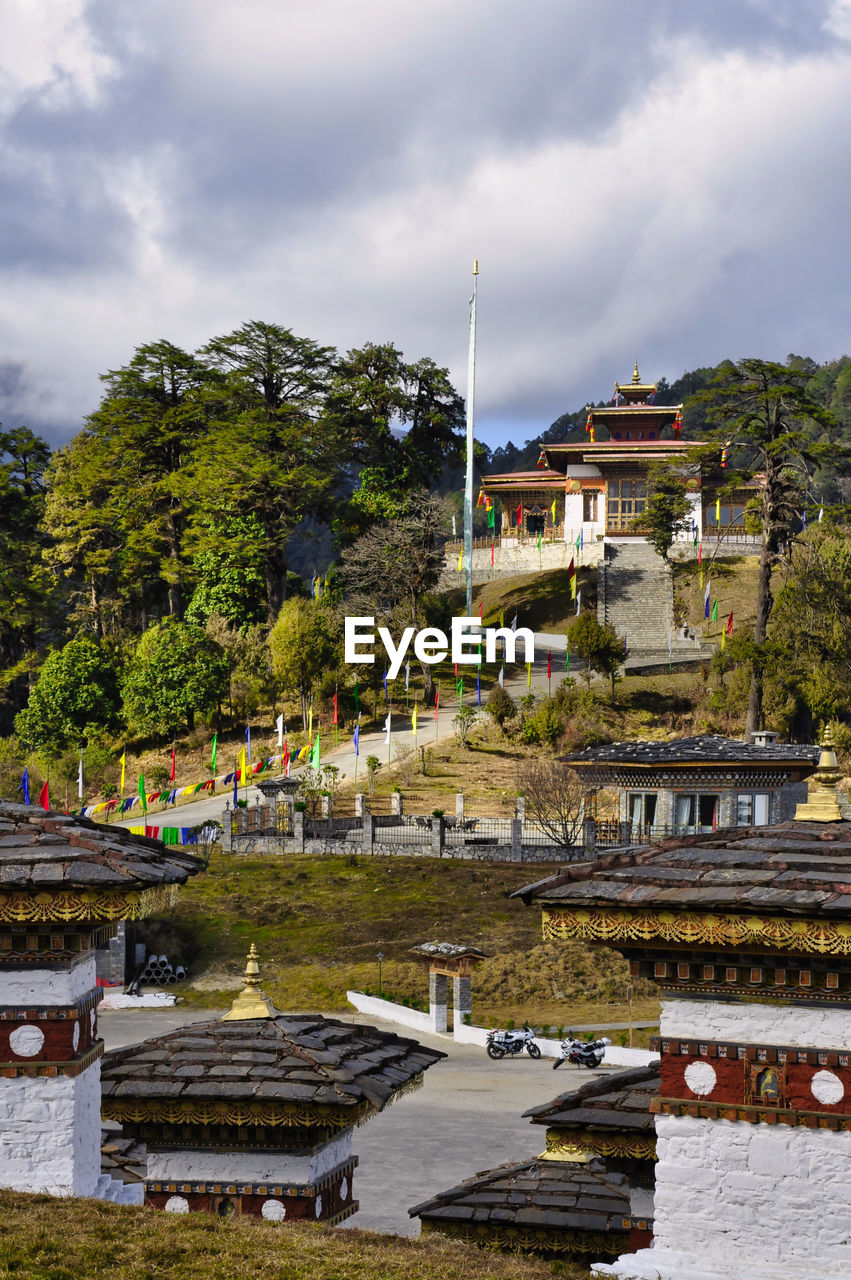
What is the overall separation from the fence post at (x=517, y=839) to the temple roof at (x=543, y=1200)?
116 feet

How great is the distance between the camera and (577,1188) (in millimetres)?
8867

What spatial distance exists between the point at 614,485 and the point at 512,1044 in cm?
5192

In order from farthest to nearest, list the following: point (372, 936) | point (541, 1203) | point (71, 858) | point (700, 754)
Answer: point (372, 936)
point (700, 754)
point (541, 1203)
point (71, 858)

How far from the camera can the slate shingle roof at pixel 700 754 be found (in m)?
36.4

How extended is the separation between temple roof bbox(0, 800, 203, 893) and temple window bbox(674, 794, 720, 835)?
105 feet

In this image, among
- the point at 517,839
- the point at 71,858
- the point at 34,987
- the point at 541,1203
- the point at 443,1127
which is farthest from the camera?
the point at 517,839

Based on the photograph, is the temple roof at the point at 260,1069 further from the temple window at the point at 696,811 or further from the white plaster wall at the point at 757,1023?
the temple window at the point at 696,811

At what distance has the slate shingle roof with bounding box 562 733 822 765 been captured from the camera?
36438 mm

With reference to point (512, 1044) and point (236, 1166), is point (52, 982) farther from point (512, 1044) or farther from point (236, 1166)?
point (512, 1044)

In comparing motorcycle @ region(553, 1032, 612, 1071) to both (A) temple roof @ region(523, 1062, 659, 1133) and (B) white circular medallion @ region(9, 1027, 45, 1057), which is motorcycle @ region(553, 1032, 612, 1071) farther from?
(B) white circular medallion @ region(9, 1027, 45, 1057)

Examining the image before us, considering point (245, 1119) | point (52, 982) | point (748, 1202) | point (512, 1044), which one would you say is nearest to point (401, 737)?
point (512, 1044)

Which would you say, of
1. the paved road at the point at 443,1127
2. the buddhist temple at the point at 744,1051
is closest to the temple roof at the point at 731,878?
the buddhist temple at the point at 744,1051

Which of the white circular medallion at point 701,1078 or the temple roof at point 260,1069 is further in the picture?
the temple roof at point 260,1069
